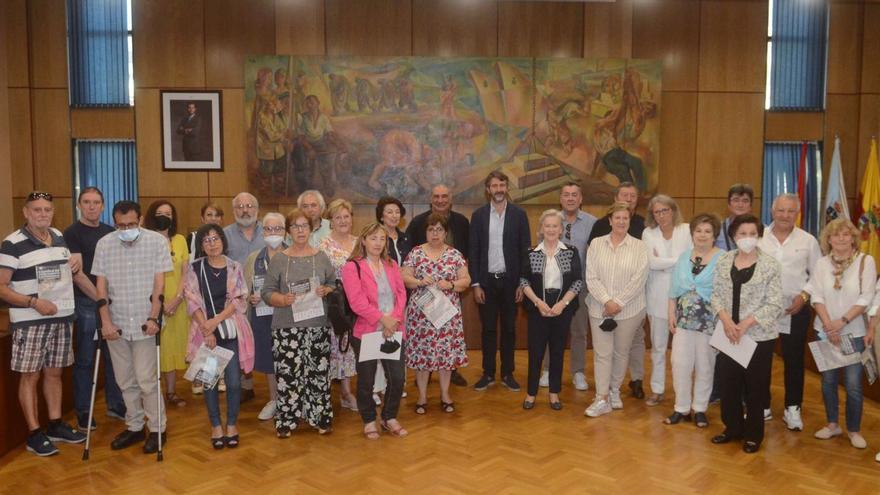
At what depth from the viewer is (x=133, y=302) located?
3922mm

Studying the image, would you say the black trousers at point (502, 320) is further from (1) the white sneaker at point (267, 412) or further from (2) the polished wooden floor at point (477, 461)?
(1) the white sneaker at point (267, 412)

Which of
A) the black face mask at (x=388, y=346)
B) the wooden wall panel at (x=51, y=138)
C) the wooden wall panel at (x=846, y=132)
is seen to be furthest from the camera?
the wooden wall panel at (x=846, y=132)

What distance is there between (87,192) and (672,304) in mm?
4084

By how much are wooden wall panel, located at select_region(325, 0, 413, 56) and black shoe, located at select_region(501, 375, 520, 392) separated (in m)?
4.38

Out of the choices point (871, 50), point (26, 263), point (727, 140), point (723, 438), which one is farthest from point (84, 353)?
point (871, 50)

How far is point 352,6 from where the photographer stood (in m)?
7.69

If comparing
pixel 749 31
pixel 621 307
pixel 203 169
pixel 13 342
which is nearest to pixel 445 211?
pixel 621 307

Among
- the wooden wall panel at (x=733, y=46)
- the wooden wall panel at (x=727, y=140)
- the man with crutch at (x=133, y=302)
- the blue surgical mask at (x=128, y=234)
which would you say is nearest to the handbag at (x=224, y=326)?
the man with crutch at (x=133, y=302)

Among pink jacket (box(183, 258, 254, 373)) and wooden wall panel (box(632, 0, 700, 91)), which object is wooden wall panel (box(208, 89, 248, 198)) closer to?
pink jacket (box(183, 258, 254, 373))

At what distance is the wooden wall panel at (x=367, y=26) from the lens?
7.69 metres

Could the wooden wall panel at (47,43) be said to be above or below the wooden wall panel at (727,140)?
above

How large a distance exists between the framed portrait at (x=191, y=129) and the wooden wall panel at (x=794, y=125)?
275 inches

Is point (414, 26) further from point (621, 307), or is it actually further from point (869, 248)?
point (869, 248)

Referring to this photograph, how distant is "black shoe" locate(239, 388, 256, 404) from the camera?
5.11m
